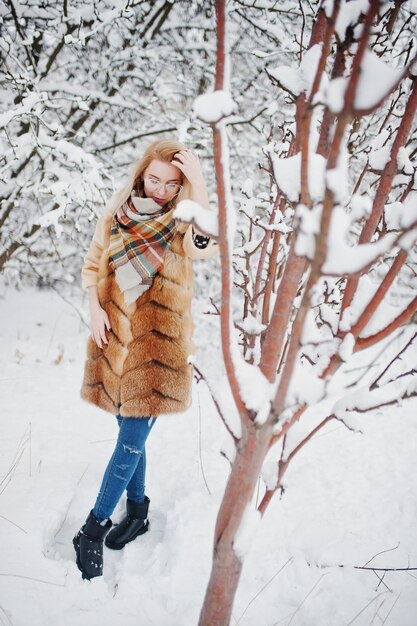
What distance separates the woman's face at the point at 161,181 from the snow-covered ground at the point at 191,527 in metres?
1.59

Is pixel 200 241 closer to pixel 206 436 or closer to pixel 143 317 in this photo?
pixel 143 317

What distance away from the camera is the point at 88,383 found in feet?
6.19

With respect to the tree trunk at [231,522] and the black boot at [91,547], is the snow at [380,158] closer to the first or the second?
the tree trunk at [231,522]

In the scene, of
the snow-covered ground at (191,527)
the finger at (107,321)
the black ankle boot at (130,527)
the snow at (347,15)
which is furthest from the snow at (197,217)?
the black ankle boot at (130,527)

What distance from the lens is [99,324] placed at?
5.87 ft

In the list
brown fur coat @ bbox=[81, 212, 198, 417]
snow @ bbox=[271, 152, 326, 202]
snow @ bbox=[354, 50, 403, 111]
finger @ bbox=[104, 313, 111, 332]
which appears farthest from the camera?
finger @ bbox=[104, 313, 111, 332]

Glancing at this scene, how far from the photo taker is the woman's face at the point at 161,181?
1.66 meters

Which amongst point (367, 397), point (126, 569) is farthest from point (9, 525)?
point (367, 397)

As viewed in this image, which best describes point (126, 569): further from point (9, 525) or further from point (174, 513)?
point (9, 525)

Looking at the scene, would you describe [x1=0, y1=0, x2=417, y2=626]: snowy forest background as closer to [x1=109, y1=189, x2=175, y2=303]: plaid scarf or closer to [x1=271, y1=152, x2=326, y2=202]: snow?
[x1=271, y1=152, x2=326, y2=202]: snow

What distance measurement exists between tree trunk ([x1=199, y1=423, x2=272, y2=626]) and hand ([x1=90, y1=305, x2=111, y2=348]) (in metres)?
1.07

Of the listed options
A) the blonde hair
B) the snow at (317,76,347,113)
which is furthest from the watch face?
the snow at (317,76,347,113)

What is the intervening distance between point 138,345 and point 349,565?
54.9 inches

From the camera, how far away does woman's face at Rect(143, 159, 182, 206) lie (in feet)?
5.46
